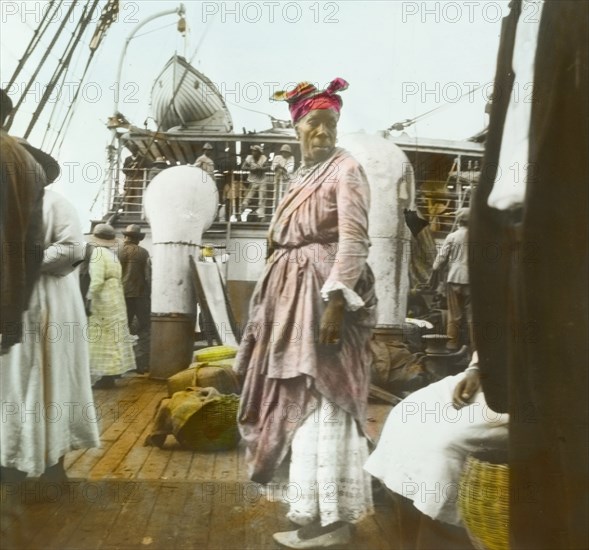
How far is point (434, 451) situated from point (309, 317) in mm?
742

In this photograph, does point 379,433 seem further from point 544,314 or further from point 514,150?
point 514,150

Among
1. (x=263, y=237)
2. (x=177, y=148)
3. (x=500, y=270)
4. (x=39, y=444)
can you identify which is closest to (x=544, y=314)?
(x=500, y=270)

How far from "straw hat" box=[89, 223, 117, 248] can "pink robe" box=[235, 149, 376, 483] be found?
0.68 metres

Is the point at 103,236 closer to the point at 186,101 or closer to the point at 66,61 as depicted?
the point at 186,101

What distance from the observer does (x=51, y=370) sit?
2.67m

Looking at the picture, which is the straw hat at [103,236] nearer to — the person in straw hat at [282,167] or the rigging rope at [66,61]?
the rigging rope at [66,61]

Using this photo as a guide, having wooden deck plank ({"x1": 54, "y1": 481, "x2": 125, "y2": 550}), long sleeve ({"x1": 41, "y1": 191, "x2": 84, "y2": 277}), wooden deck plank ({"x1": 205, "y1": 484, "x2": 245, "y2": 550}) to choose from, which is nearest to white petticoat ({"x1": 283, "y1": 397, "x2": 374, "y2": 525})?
wooden deck plank ({"x1": 205, "y1": 484, "x2": 245, "y2": 550})

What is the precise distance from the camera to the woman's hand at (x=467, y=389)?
2600 mm

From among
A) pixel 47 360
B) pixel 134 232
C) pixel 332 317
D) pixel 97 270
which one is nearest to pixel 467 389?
pixel 332 317

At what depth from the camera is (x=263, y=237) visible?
265 centimetres

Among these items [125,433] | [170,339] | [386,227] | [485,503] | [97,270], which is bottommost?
[485,503]

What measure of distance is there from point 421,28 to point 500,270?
3.71 ft

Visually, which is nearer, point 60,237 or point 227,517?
point 227,517

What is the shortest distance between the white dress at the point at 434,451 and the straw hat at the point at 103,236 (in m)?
1.38
